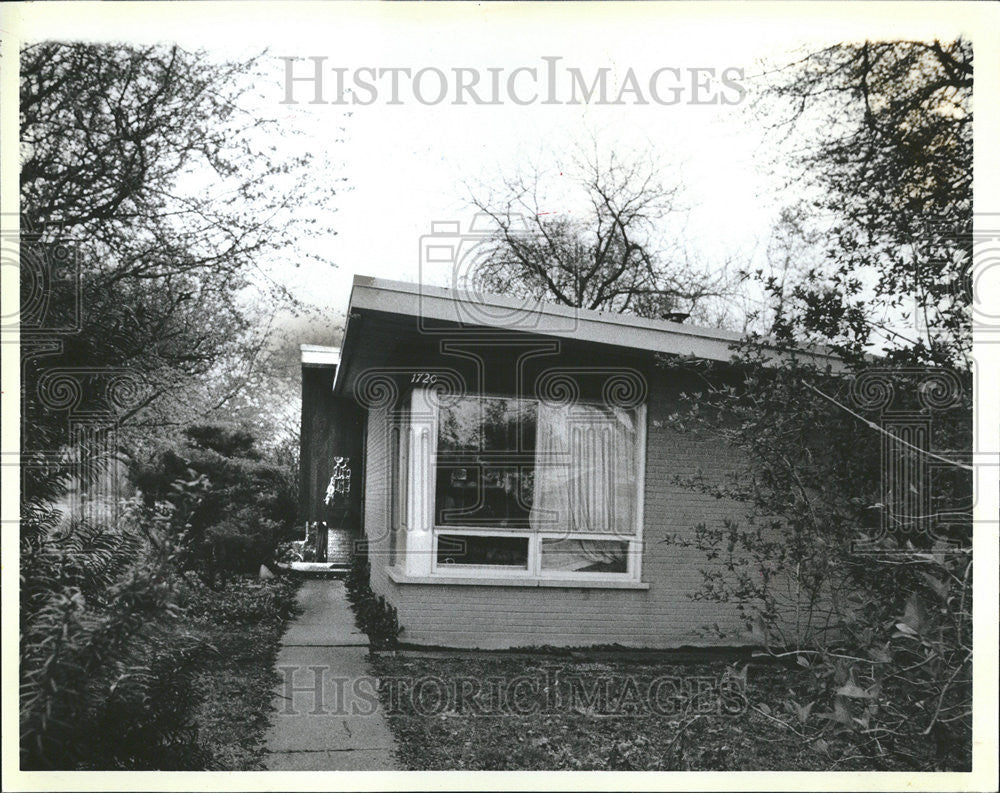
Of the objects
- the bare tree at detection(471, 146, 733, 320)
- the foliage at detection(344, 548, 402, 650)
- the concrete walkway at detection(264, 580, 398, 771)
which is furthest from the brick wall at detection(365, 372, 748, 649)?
the bare tree at detection(471, 146, 733, 320)

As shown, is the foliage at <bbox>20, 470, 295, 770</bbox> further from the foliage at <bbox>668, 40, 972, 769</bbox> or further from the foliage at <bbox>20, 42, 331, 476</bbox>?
the foliage at <bbox>668, 40, 972, 769</bbox>

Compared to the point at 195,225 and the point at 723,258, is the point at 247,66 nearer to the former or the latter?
the point at 195,225

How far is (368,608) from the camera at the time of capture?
26.3 ft

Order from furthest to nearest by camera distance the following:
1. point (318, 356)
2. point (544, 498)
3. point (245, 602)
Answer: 1. point (318, 356)
2. point (245, 602)
3. point (544, 498)

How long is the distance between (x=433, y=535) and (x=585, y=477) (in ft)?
4.31

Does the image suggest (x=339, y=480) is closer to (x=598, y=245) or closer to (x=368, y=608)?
(x=368, y=608)

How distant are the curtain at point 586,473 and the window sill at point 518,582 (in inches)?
9.0

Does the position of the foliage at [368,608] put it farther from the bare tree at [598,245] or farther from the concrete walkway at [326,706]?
the bare tree at [598,245]

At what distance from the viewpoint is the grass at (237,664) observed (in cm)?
484

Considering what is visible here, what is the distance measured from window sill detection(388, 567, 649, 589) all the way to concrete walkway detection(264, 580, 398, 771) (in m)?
0.61

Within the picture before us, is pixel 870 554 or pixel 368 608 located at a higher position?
pixel 870 554

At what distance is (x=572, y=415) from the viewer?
7223mm

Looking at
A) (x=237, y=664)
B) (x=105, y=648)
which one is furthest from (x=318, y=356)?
(x=105, y=648)

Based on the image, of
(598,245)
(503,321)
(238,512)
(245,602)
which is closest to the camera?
(503,321)
